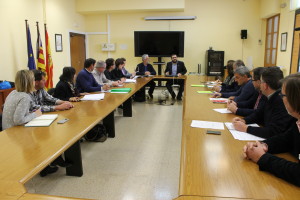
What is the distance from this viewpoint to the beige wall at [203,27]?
802 centimetres

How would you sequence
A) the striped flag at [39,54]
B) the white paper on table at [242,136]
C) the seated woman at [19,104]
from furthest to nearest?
the striped flag at [39,54] → the seated woman at [19,104] → the white paper on table at [242,136]

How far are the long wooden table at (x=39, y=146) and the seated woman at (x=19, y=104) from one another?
105mm

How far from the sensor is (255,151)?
1490 mm

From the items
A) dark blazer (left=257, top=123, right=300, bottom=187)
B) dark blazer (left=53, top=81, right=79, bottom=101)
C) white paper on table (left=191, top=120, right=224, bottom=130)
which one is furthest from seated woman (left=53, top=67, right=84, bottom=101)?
dark blazer (left=257, top=123, right=300, bottom=187)

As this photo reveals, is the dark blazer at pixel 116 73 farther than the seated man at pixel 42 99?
Yes

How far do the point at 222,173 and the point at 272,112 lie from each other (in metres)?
0.81

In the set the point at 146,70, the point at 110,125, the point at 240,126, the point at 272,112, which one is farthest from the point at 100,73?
the point at 272,112

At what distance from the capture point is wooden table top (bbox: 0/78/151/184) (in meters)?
1.47

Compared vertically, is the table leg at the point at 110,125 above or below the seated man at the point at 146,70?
below

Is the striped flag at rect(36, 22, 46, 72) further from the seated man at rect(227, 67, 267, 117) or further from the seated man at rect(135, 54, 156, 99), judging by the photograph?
the seated man at rect(227, 67, 267, 117)

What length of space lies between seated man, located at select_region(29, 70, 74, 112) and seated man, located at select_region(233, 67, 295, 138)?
1892mm

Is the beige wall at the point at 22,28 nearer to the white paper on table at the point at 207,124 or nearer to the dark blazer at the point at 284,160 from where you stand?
the white paper on table at the point at 207,124

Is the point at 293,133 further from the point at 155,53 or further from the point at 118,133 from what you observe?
the point at 155,53

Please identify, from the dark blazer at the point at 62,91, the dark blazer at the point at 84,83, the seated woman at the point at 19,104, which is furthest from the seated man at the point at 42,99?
the dark blazer at the point at 84,83
